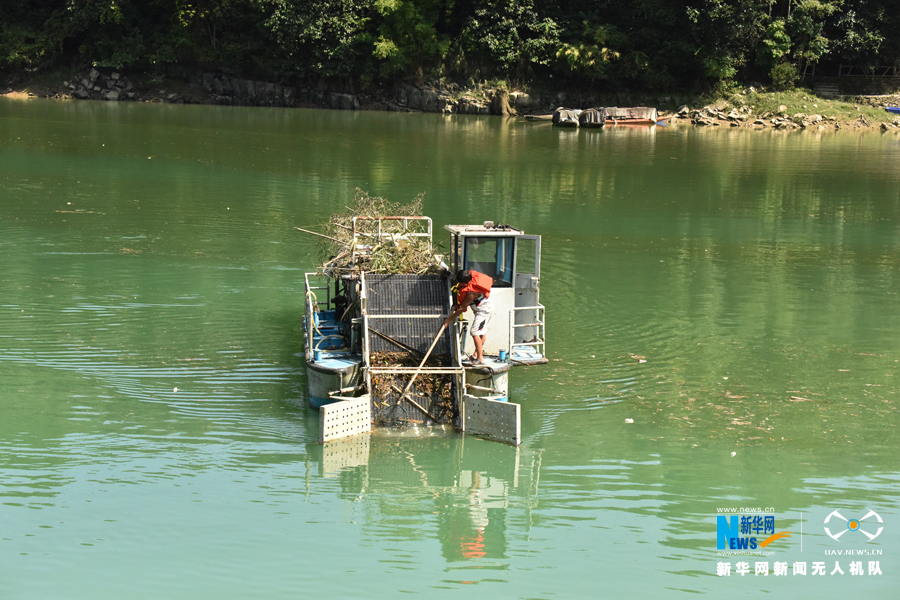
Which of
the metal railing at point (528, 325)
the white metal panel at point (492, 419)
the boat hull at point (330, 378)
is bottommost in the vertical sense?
the white metal panel at point (492, 419)

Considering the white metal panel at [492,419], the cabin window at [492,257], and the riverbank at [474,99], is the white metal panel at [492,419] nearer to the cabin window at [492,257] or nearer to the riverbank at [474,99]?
the cabin window at [492,257]

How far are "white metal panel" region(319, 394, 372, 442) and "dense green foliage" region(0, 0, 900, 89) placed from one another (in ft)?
154

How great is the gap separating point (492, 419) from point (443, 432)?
0.65 m

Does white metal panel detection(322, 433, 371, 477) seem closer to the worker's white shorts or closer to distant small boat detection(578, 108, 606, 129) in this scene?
the worker's white shorts

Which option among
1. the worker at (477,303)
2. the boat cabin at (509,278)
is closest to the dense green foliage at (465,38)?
the boat cabin at (509,278)

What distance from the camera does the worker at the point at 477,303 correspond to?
11047 mm

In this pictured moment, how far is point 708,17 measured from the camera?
51562mm

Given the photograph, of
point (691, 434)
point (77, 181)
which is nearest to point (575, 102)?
point (77, 181)

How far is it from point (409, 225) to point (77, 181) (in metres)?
15.6

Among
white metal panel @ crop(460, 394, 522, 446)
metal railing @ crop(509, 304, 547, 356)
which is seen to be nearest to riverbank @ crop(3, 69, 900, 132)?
metal railing @ crop(509, 304, 547, 356)

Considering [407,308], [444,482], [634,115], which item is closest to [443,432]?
[444,482]

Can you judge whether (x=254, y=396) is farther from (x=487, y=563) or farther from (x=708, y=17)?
(x=708, y=17)

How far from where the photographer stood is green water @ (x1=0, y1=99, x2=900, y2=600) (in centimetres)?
809

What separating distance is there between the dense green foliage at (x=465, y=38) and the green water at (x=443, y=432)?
3069cm
